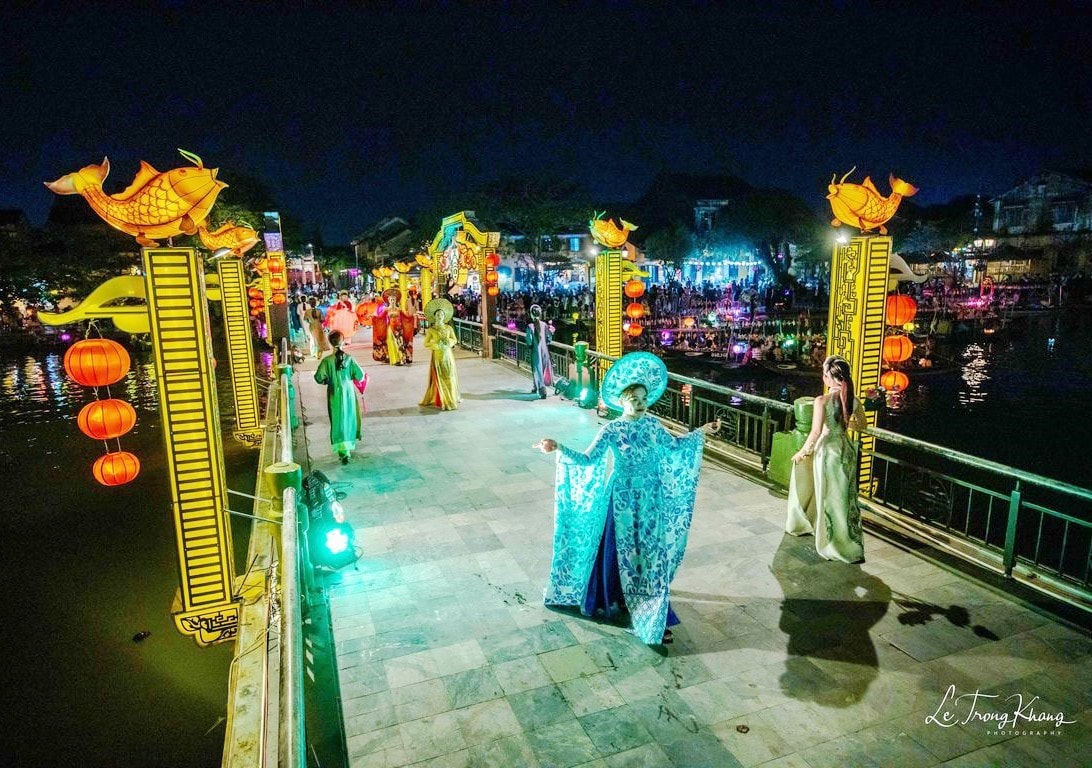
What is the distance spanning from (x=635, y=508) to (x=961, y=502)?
34.9 ft

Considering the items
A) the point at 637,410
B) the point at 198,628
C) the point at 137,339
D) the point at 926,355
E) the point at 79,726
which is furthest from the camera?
the point at 137,339

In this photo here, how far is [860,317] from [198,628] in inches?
284

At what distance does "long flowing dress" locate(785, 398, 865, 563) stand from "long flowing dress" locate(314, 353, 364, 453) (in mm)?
5658

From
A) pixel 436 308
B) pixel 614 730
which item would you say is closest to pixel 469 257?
pixel 436 308

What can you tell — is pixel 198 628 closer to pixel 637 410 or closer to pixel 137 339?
pixel 637 410

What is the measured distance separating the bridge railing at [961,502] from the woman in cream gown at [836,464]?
0.82 meters

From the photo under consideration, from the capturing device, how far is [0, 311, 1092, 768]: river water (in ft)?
20.9

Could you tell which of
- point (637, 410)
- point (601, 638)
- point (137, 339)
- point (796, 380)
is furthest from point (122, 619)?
point (137, 339)

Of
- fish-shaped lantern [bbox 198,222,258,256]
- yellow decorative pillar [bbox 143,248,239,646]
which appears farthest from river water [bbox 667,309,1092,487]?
fish-shaped lantern [bbox 198,222,258,256]

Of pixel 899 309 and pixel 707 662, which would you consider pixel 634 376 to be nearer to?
pixel 707 662

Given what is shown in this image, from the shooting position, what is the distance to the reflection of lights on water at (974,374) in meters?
18.5

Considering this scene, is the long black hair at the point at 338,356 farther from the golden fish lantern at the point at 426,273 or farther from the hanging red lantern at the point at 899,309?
the golden fish lantern at the point at 426,273

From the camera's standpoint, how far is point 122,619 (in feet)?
26.9

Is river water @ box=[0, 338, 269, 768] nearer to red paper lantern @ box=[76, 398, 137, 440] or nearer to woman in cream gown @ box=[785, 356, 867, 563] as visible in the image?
red paper lantern @ box=[76, 398, 137, 440]
